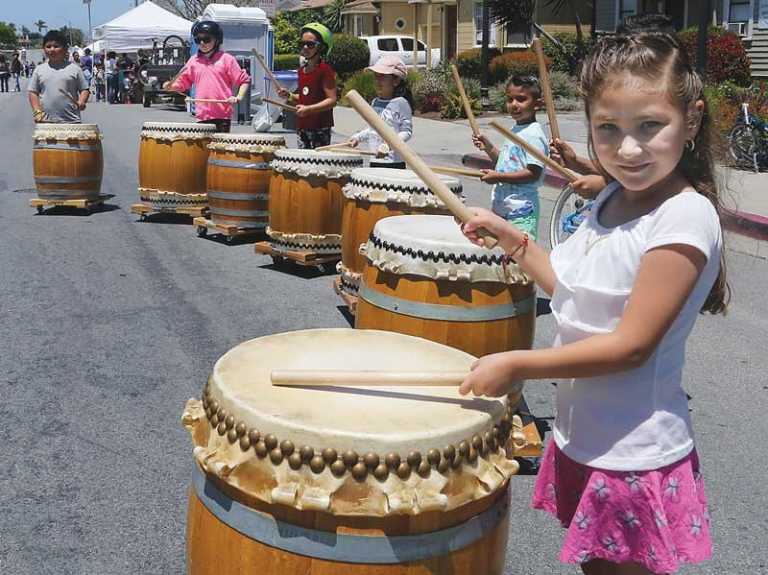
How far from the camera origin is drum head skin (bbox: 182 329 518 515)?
1792 millimetres

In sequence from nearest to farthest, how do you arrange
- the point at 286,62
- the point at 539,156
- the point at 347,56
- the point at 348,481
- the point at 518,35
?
the point at 348,481
the point at 539,156
the point at 518,35
the point at 347,56
the point at 286,62

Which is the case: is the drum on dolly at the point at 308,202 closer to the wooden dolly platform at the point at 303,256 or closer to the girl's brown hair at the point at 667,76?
the wooden dolly platform at the point at 303,256

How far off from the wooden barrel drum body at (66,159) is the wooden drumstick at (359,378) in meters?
8.21

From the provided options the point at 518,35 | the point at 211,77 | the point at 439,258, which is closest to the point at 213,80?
the point at 211,77

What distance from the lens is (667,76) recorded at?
1.87 meters

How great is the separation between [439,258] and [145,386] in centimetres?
205

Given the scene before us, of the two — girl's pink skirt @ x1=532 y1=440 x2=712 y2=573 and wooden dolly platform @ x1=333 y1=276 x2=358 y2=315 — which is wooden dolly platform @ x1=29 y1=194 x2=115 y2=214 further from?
girl's pink skirt @ x1=532 y1=440 x2=712 y2=573

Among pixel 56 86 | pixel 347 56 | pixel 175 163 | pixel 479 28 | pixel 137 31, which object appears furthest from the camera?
pixel 479 28

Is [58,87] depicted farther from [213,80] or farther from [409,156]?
[409,156]

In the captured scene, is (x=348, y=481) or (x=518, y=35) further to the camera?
(x=518, y=35)

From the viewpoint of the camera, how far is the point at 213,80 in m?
9.02

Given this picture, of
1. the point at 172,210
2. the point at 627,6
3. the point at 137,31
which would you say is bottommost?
the point at 172,210

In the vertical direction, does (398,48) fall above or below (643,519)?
above

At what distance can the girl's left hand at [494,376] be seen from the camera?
1.90 meters
